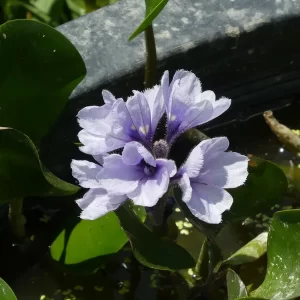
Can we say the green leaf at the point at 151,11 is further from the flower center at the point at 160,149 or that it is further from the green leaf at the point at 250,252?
the green leaf at the point at 250,252

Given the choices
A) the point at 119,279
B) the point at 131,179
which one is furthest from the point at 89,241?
the point at 131,179

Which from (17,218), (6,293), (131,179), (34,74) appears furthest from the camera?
(17,218)

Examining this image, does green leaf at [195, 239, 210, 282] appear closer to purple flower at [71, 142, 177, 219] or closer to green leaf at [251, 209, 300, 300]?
green leaf at [251, 209, 300, 300]

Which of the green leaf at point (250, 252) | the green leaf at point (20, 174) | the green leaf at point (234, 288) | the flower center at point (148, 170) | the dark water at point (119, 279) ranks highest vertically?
the flower center at point (148, 170)

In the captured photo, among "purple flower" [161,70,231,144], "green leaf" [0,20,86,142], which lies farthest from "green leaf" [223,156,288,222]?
"green leaf" [0,20,86,142]

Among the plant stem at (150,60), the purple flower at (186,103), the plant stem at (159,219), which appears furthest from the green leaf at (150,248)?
the plant stem at (150,60)

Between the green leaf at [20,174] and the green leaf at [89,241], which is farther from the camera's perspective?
the green leaf at [89,241]

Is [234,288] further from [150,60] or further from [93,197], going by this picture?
[150,60]
